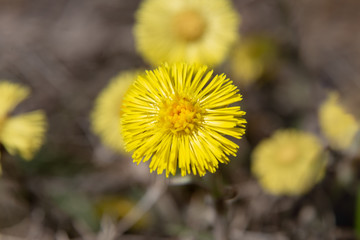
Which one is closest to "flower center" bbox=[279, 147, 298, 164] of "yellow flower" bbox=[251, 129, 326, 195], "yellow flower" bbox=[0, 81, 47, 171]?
"yellow flower" bbox=[251, 129, 326, 195]

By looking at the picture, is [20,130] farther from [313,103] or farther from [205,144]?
[313,103]

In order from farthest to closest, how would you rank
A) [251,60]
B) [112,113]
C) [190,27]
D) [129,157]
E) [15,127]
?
1. [251,60]
2. [129,157]
3. [190,27]
4. [112,113]
5. [15,127]

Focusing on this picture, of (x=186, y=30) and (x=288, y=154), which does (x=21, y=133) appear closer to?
(x=186, y=30)

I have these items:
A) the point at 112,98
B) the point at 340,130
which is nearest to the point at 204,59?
the point at 112,98

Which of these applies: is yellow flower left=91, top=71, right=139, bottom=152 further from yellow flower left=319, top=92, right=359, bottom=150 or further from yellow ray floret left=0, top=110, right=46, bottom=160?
yellow flower left=319, top=92, right=359, bottom=150

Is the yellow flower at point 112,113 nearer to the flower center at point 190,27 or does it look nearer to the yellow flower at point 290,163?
the flower center at point 190,27

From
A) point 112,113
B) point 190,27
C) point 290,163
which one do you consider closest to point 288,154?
point 290,163
